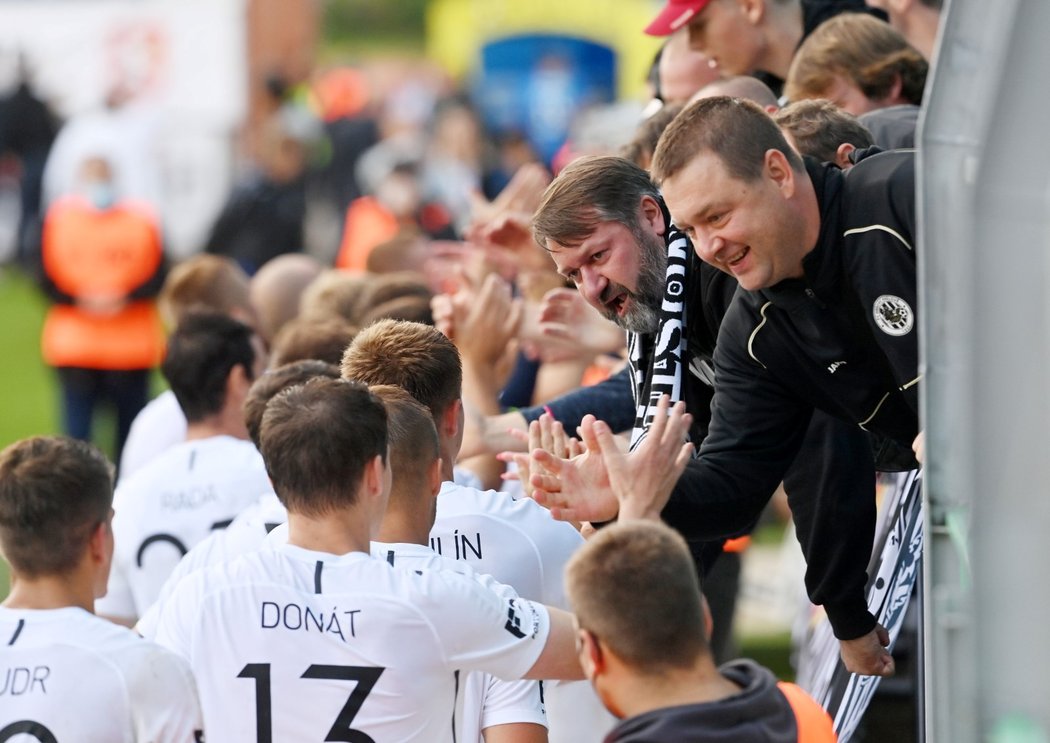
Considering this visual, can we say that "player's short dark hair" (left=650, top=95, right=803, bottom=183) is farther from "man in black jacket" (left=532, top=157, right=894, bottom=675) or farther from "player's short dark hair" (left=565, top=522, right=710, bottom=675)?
"player's short dark hair" (left=565, top=522, right=710, bottom=675)

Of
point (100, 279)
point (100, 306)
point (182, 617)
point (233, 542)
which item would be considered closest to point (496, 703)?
point (233, 542)

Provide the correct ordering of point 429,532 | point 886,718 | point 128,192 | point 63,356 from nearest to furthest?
point 429,532 < point 886,718 < point 63,356 < point 128,192

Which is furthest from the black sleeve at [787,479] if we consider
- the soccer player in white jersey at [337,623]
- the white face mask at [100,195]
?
the white face mask at [100,195]

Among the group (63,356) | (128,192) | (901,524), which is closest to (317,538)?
(901,524)

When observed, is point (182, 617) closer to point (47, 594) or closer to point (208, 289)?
point (47, 594)

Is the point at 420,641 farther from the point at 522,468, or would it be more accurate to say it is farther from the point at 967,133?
the point at 967,133

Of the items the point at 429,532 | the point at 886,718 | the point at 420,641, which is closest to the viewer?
the point at 420,641

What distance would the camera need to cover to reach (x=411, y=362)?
4.02 m

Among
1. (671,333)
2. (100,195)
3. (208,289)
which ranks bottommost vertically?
(100,195)

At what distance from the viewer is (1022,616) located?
228cm

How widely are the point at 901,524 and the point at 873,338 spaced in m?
1.12

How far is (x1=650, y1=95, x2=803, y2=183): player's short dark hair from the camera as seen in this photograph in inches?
142

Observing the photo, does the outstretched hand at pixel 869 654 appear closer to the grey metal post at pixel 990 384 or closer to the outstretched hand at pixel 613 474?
the outstretched hand at pixel 613 474

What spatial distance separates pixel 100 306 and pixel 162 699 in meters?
7.77
